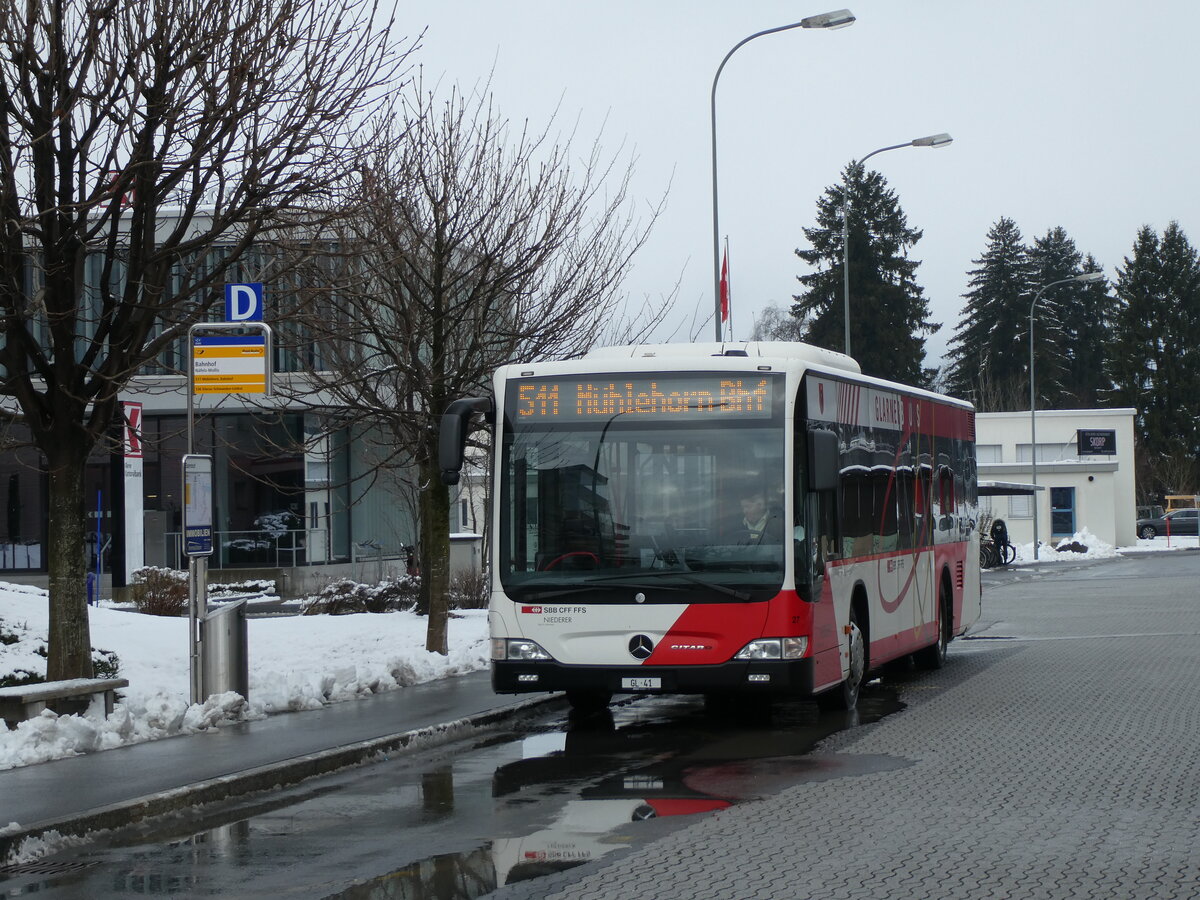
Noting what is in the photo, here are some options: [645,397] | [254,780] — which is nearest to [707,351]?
[645,397]

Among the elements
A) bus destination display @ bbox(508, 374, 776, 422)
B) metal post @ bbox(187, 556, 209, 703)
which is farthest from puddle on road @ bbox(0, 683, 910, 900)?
bus destination display @ bbox(508, 374, 776, 422)

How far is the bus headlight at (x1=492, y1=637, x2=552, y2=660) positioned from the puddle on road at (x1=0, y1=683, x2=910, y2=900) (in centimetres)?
67

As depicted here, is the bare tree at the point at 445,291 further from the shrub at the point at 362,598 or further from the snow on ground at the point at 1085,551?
the snow on ground at the point at 1085,551

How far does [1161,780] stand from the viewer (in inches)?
377

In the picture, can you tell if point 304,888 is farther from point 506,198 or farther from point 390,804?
point 506,198

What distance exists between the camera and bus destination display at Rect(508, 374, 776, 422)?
12508 mm

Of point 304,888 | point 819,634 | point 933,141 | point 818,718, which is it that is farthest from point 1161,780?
point 933,141

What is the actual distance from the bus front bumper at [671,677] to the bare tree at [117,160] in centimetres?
362

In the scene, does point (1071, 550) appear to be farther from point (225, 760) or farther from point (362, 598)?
point (225, 760)

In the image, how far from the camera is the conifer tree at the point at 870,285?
8344 centimetres

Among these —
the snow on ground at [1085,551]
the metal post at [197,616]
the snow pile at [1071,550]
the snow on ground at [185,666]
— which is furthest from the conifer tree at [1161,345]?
the metal post at [197,616]

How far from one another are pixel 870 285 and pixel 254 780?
76.0 m

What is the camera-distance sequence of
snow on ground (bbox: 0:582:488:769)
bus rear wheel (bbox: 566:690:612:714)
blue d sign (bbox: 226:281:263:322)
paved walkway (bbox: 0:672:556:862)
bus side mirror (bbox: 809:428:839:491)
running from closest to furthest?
paved walkway (bbox: 0:672:556:862) < snow on ground (bbox: 0:582:488:769) < bus side mirror (bbox: 809:428:839:491) < blue d sign (bbox: 226:281:263:322) < bus rear wheel (bbox: 566:690:612:714)

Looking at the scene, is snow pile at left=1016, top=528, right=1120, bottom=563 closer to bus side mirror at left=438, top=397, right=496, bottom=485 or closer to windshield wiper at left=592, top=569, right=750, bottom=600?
windshield wiper at left=592, top=569, right=750, bottom=600
